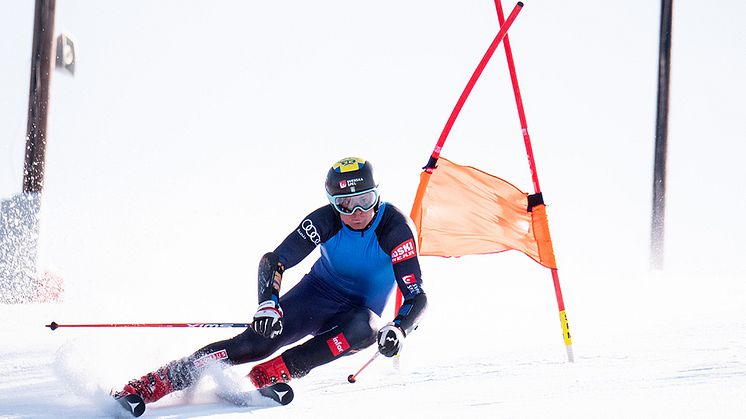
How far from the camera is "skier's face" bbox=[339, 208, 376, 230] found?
509cm

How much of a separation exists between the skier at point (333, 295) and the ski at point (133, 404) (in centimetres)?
16

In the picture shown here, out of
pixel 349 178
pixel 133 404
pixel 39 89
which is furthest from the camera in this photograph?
pixel 39 89

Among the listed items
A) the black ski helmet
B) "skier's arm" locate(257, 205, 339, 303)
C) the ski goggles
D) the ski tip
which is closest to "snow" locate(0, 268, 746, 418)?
the ski tip

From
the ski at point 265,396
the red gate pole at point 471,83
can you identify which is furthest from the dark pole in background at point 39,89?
the ski at point 265,396

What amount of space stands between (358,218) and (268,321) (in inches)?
32.0

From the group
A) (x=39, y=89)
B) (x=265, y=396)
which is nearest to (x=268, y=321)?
(x=265, y=396)

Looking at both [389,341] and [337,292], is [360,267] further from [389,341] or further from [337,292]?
[389,341]

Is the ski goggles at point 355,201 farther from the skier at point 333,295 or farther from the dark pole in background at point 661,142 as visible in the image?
the dark pole in background at point 661,142

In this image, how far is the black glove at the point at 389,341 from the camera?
4.47 meters

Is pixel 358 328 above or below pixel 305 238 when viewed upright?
below

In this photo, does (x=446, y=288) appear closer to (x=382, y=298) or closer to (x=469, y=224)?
(x=469, y=224)

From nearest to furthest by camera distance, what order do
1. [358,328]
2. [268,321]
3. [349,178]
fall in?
[268,321], [358,328], [349,178]

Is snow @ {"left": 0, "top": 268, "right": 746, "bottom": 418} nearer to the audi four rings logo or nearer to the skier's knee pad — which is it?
the skier's knee pad

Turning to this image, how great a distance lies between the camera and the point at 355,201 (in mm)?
5051
